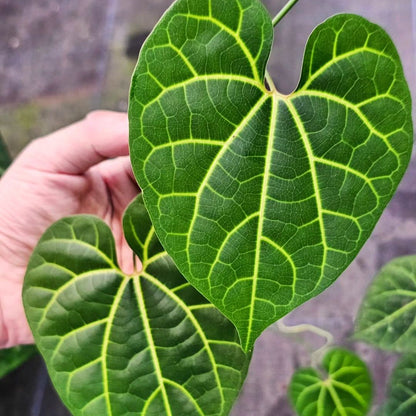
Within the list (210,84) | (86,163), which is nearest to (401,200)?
(86,163)

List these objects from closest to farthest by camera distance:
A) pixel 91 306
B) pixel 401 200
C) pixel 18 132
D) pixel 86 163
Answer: pixel 91 306
pixel 86 163
pixel 401 200
pixel 18 132

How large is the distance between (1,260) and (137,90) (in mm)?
510

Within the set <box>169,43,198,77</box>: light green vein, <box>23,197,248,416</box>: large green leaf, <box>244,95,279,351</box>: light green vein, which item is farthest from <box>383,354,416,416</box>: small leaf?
<box>169,43,198,77</box>: light green vein

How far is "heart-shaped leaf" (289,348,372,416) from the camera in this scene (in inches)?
29.7

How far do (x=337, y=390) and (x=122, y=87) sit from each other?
0.83m

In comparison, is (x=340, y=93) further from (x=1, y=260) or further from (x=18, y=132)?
(x=18, y=132)

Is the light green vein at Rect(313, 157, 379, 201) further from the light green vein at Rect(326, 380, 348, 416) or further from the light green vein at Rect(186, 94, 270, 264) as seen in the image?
the light green vein at Rect(326, 380, 348, 416)

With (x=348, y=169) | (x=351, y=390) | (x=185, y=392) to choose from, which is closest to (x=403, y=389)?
(x=351, y=390)

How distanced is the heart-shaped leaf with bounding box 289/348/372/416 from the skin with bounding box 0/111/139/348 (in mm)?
327

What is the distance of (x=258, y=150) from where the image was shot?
40cm

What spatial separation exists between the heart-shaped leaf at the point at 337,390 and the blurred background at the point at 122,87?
82mm

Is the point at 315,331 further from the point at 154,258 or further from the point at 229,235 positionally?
the point at 229,235

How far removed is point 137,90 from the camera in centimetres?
37

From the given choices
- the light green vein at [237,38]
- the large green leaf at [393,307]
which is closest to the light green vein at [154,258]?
the light green vein at [237,38]
